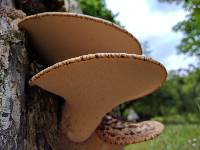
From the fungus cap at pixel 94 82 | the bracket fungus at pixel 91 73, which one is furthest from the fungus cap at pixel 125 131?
the fungus cap at pixel 94 82

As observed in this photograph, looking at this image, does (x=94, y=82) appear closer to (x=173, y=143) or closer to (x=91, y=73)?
(x=91, y=73)

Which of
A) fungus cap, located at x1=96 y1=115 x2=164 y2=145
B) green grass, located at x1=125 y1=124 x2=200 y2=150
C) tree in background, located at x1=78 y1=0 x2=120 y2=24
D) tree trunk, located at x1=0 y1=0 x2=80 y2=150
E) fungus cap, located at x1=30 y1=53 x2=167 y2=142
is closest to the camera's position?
fungus cap, located at x1=30 y1=53 x2=167 y2=142

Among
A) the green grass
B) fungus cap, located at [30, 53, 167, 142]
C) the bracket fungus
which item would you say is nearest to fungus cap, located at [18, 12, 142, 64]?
the bracket fungus

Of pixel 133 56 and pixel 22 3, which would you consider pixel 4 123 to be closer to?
pixel 133 56

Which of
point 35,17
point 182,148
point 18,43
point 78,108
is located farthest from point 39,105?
point 182,148

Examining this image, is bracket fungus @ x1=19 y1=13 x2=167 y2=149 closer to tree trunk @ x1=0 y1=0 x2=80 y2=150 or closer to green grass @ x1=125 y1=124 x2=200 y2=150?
tree trunk @ x1=0 y1=0 x2=80 y2=150

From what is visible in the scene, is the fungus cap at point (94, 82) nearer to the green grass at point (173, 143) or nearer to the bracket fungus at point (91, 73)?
the bracket fungus at point (91, 73)
